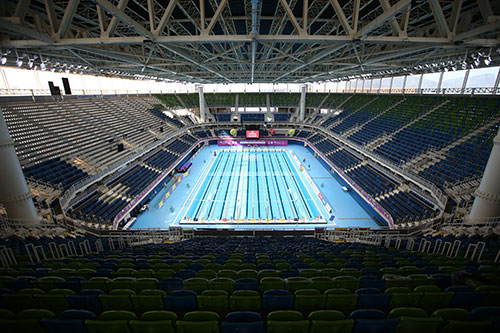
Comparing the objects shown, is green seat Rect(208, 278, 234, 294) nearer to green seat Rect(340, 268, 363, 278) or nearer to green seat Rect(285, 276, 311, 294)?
green seat Rect(285, 276, 311, 294)

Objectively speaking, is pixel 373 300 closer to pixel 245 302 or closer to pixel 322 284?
pixel 322 284

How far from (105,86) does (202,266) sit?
115 feet

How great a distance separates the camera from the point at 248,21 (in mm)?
11703

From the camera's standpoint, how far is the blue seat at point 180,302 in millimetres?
3691

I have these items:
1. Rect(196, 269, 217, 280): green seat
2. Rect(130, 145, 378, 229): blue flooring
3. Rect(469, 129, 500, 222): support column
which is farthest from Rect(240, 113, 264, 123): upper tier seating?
Rect(196, 269, 217, 280): green seat

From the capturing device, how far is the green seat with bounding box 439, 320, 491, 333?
262 centimetres

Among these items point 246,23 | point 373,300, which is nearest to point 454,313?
point 373,300

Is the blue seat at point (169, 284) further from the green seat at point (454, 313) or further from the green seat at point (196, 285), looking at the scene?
the green seat at point (454, 313)

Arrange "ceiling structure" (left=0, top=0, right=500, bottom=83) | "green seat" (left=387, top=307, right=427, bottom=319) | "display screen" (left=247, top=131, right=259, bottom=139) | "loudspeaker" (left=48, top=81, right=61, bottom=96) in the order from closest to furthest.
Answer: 1. "green seat" (left=387, top=307, right=427, bottom=319)
2. "ceiling structure" (left=0, top=0, right=500, bottom=83)
3. "loudspeaker" (left=48, top=81, right=61, bottom=96)
4. "display screen" (left=247, top=131, right=259, bottom=139)

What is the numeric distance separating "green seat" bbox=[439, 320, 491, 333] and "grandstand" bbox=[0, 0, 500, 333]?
0.02 m

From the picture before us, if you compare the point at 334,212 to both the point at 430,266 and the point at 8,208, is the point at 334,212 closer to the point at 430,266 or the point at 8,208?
the point at 430,266

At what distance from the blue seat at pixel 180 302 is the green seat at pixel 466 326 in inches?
141

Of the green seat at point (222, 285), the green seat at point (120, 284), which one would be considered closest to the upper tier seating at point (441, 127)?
the green seat at point (222, 285)

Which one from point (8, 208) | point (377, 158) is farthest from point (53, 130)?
point (377, 158)
